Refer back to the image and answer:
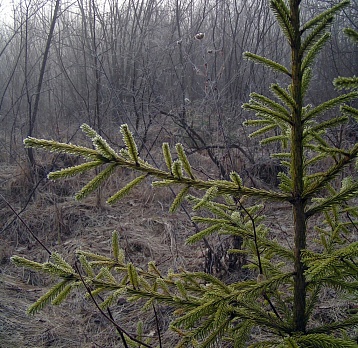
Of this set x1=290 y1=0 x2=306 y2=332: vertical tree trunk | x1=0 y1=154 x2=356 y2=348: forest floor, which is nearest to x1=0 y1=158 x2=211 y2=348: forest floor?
x1=0 y1=154 x2=356 y2=348: forest floor

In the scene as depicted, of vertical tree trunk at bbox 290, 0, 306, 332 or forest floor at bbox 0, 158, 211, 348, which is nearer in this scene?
vertical tree trunk at bbox 290, 0, 306, 332

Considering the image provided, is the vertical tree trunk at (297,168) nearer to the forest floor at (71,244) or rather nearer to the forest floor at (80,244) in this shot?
the forest floor at (80,244)

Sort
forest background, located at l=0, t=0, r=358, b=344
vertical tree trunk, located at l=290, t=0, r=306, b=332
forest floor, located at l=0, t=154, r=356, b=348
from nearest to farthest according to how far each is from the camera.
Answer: vertical tree trunk, located at l=290, t=0, r=306, b=332, forest floor, located at l=0, t=154, r=356, b=348, forest background, located at l=0, t=0, r=358, b=344

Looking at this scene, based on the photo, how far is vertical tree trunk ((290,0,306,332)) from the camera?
1.38 meters

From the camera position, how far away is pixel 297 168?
1501 millimetres

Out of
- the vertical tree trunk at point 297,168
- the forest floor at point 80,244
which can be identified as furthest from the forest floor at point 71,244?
the vertical tree trunk at point 297,168

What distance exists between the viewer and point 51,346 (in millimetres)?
3316

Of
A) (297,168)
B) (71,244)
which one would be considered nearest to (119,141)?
(71,244)

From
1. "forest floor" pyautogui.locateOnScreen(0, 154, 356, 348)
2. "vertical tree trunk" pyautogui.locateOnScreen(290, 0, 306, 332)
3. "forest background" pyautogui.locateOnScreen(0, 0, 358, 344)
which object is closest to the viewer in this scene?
"vertical tree trunk" pyautogui.locateOnScreen(290, 0, 306, 332)

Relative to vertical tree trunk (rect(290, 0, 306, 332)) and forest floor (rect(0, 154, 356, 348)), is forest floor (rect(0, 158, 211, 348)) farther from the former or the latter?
vertical tree trunk (rect(290, 0, 306, 332))

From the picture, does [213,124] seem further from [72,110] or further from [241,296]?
[241,296]

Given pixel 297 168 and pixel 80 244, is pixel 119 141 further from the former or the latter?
pixel 297 168

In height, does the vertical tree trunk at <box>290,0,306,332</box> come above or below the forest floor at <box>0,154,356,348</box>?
above

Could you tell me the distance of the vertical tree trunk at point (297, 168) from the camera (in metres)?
1.38
